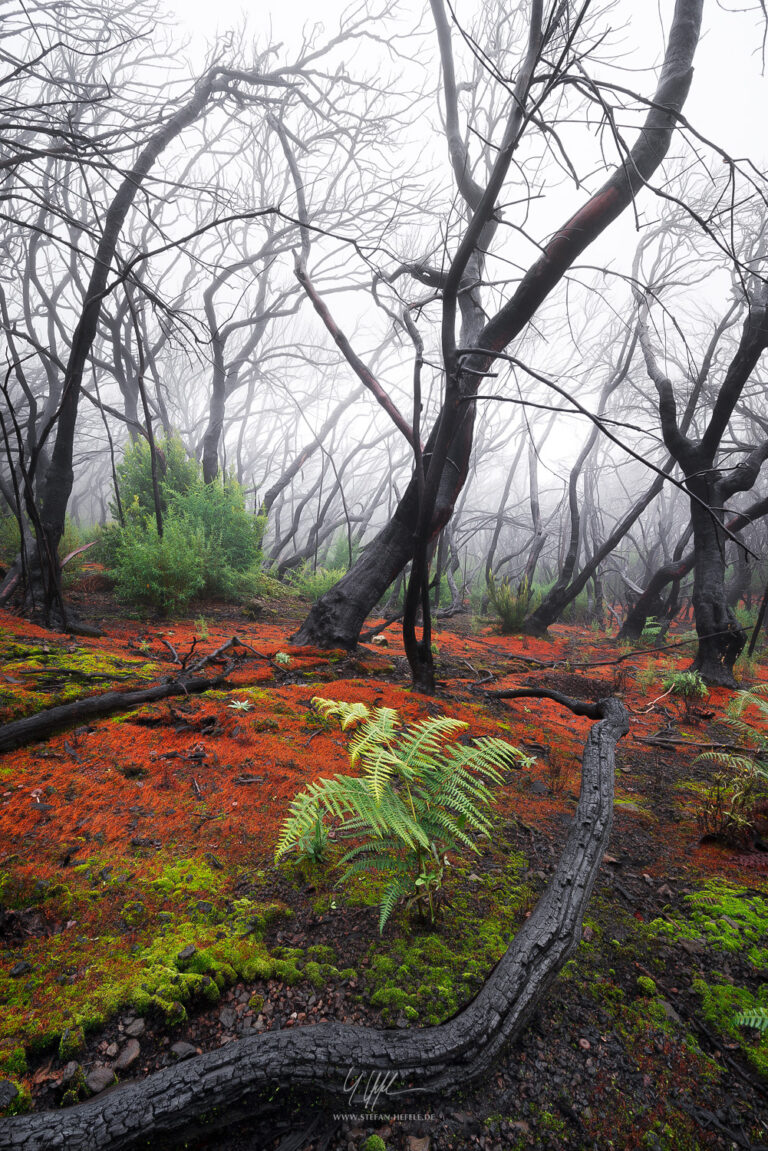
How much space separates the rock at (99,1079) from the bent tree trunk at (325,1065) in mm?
52

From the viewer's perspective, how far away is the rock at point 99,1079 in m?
0.85

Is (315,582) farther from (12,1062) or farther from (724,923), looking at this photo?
(12,1062)

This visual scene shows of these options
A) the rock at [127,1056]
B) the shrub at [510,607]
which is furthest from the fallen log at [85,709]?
the shrub at [510,607]

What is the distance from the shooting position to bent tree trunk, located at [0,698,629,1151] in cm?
72

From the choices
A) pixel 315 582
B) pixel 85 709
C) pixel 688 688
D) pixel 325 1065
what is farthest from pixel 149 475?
pixel 688 688

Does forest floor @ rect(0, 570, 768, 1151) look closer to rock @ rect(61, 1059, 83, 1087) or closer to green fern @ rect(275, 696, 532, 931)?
rock @ rect(61, 1059, 83, 1087)

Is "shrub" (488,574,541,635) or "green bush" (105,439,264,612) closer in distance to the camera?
"green bush" (105,439,264,612)

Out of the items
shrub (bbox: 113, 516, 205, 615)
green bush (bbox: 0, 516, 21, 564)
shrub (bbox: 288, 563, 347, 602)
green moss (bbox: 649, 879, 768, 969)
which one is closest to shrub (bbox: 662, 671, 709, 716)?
green moss (bbox: 649, 879, 768, 969)

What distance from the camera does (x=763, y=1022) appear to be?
0.95m

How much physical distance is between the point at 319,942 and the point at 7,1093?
662mm

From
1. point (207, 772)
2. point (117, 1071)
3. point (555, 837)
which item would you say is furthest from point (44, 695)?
point (555, 837)

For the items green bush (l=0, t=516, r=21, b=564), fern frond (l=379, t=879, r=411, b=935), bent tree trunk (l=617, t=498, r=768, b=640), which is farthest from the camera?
bent tree trunk (l=617, t=498, r=768, b=640)

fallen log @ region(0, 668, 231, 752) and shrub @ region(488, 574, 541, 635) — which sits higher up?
shrub @ region(488, 574, 541, 635)

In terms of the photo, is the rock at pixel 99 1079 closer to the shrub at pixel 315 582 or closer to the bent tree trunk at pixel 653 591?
the shrub at pixel 315 582
